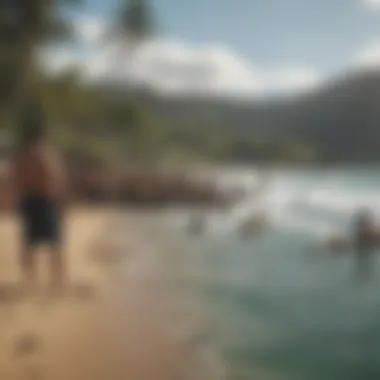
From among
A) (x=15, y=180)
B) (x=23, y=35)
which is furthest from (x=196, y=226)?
(x=23, y=35)

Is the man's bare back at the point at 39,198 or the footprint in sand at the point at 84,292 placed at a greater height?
the man's bare back at the point at 39,198

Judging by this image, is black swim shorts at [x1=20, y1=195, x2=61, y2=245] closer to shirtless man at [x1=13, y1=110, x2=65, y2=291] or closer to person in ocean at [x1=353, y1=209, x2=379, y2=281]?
shirtless man at [x1=13, y1=110, x2=65, y2=291]

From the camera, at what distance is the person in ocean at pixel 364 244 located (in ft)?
3.93

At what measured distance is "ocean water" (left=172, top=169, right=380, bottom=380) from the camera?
118 cm

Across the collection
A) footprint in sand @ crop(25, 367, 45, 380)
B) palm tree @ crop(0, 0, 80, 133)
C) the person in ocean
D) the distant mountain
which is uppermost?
palm tree @ crop(0, 0, 80, 133)

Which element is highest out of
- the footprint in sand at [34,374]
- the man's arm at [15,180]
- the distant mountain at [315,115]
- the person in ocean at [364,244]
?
the distant mountain at [315,115]

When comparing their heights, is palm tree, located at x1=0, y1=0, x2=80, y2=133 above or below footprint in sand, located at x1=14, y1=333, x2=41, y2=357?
above

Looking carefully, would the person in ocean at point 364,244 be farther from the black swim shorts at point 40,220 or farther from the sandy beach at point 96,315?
the black swim shorts at point 40,220

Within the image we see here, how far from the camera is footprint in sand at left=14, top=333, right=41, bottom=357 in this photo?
119 cm

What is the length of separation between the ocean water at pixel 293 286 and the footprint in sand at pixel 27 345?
1.00ft

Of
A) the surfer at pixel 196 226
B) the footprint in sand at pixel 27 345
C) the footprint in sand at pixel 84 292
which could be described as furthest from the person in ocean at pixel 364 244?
the footprint in sand at pixel 27 345

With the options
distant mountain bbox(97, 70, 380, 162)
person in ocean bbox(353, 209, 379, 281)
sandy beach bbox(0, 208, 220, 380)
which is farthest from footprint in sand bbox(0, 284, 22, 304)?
person in ocean bbox(353, 209, 379, 281)

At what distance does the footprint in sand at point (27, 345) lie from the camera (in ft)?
3.89

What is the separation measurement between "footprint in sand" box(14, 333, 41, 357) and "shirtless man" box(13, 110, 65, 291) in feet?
0.30
